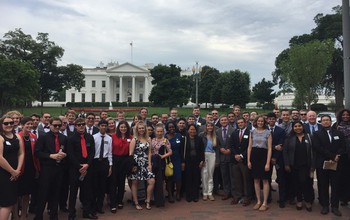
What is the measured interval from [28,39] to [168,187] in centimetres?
6423

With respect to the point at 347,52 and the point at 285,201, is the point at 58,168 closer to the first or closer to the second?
the point at 285,201

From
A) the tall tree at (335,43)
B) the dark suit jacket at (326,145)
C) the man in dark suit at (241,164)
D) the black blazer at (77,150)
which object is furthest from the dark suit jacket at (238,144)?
the tall tree at (335,43)

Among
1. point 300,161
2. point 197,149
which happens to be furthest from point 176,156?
point 300,161

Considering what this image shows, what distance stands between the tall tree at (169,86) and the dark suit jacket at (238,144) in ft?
118

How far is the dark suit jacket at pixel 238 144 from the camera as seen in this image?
7273 mm

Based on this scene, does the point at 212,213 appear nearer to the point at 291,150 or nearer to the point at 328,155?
the point at 291,150

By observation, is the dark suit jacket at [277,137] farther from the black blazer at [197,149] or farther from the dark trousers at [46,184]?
the dark trousers at [46,184]

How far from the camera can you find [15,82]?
125ft

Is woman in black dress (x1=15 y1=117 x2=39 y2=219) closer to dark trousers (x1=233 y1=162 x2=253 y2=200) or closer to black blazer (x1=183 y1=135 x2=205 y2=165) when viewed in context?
black blazer (x1=183 y1=135 x2=205 y2=165)

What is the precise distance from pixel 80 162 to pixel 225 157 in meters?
3.41

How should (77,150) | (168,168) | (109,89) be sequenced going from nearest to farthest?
(77,150) → (168,168) → (109,89)

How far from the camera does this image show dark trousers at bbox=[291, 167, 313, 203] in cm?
676

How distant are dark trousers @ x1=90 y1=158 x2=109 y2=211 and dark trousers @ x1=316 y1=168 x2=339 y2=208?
14.4 feet

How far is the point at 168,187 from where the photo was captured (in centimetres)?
773
